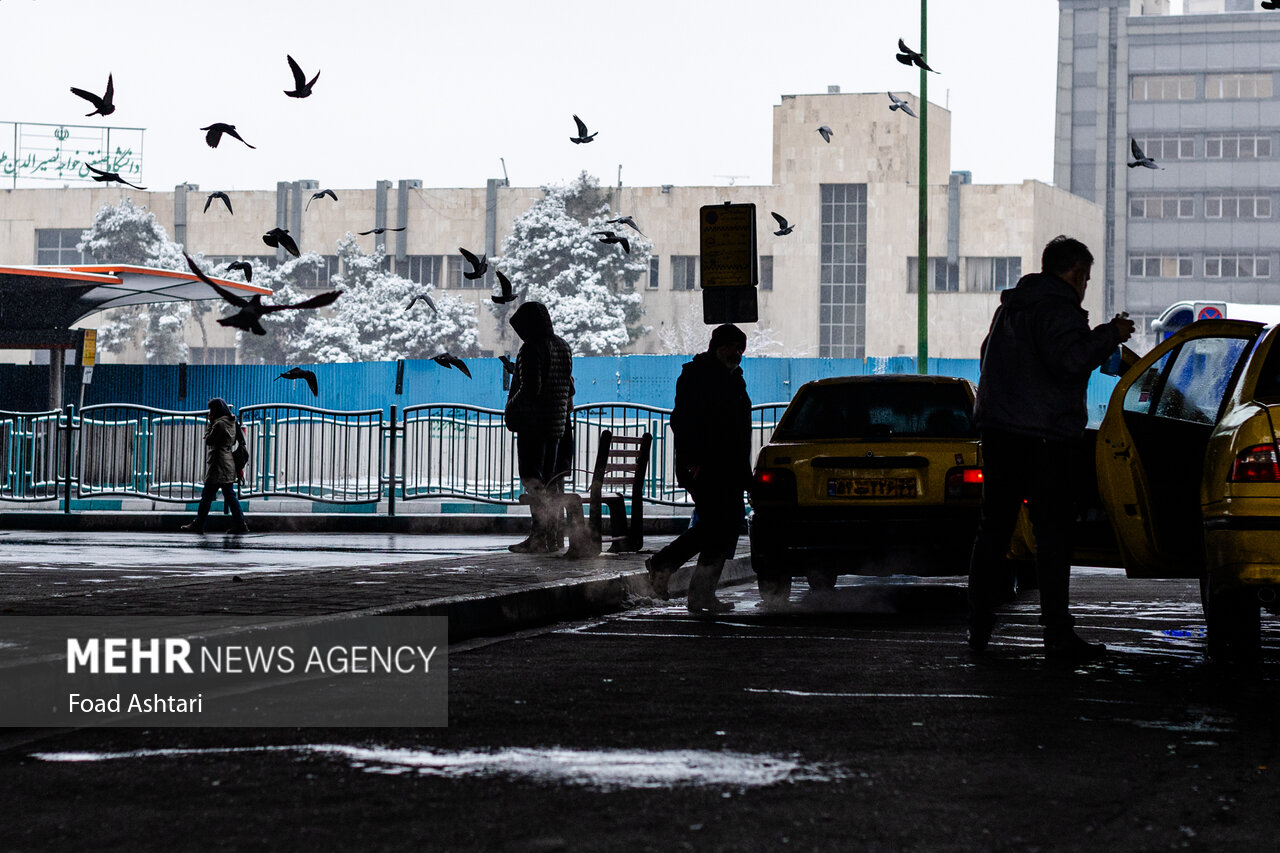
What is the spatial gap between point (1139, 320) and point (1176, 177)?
31.6 ft

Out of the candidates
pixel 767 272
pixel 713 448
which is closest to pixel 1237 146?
pixel 767 272

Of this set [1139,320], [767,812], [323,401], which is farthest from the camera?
[1139,320]

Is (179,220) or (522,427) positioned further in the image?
(179,220)

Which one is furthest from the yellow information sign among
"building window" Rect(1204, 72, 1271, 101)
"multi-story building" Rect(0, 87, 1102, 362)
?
"building window" Rect(1204, 72, 1271, 101)

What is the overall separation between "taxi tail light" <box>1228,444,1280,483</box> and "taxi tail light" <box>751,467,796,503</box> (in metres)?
4.04

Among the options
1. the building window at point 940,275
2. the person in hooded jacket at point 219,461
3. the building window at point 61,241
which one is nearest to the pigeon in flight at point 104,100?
the person in hooded jacket at point 219,461

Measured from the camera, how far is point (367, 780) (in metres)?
4.71

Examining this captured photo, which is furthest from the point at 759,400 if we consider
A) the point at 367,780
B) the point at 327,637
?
the point at 367,780

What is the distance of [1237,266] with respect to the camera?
113500mm

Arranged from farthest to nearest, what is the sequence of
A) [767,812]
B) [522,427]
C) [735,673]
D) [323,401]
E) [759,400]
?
[759,400]
[323,401]
[522,427]
[735,673]
[767,812]

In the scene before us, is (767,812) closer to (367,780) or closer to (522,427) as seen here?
(367,780)

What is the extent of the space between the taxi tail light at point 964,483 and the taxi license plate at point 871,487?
0.22m

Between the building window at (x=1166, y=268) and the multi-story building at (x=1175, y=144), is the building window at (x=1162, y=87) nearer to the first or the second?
the multi-story building at (x=1175, y=144)

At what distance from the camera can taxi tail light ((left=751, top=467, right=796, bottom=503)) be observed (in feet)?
34.9
